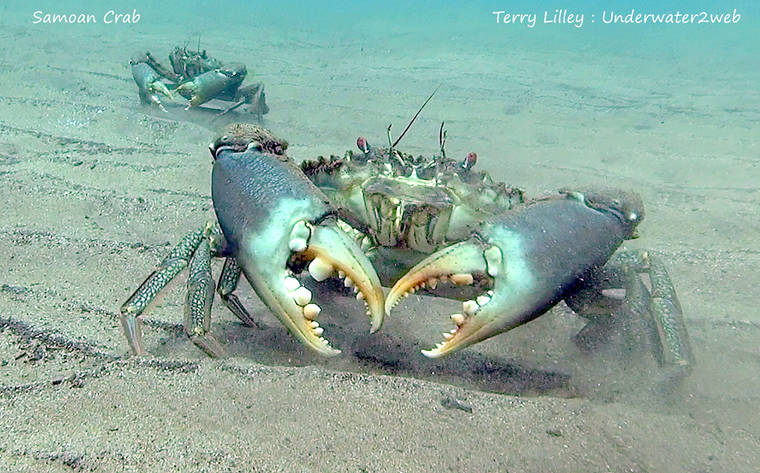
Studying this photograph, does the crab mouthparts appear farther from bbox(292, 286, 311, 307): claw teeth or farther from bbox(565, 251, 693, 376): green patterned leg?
bbox(565, 251, 693, 376): green patterned leg

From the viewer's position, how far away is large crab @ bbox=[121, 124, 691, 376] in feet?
7.40

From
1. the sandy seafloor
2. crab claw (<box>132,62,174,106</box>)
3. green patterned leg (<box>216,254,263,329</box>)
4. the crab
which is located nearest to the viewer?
the sandy seafloor

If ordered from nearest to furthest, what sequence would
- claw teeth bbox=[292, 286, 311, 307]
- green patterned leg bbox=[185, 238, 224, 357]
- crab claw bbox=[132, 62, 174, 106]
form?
claw teeth bbox=[292, 286, 311, 307] < green patterned leg bbox=[185, 238, 224, 357] < crab claw bbox=[132, 62, 174, 106]

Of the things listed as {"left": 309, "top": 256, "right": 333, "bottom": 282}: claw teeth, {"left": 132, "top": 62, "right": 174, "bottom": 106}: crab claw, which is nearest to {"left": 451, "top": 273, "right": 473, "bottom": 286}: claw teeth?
{"left": 309, "top": 256, "right": 333, "bottom": 282}: claw teeth

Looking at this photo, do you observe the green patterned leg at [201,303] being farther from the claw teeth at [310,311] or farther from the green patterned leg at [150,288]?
the claw teeth at [310,311]

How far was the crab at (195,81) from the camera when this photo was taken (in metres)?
8.55

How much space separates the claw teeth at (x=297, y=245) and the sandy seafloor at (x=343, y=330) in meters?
0.57

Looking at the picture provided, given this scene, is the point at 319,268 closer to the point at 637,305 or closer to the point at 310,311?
the point at 310,311

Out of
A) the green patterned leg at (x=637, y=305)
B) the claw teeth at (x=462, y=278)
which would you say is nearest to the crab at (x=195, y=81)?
the green patterned leg at (x=637, y=305)

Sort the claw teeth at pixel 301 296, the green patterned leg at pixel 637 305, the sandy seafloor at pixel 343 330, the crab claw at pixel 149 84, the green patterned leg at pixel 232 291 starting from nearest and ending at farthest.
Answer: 1. the sandy seafloor at pixel 343 330
2. the claw teeth at pixel 301 296
3. the green patterned leg at pixel 637 305
4. the green patterned leg at pixel 232 291
5. the crab claw at pixel 149 84

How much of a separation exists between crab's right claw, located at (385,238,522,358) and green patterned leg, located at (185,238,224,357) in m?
1.13

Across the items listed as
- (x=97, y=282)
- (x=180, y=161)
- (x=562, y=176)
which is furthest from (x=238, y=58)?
(x=97, y=282)

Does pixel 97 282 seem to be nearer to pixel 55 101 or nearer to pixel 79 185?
pixel 79 185

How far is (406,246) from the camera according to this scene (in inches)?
117
